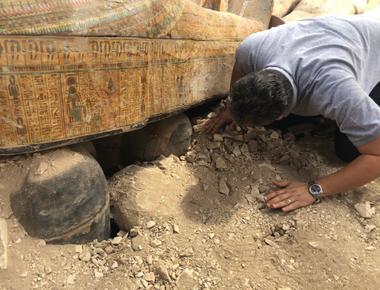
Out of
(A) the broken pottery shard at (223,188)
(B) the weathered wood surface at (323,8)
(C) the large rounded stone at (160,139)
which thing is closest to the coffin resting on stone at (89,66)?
(C) the large rounded stone at (160,139)

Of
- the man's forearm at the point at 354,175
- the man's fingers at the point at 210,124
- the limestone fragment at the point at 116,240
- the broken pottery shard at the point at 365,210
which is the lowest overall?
the limestone fragment at the point at 116,240

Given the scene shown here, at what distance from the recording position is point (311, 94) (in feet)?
6.04

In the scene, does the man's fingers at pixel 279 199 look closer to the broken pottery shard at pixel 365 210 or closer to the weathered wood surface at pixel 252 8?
the broken pottery shard at pixel 365 210

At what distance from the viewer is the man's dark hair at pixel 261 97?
5.62 ft

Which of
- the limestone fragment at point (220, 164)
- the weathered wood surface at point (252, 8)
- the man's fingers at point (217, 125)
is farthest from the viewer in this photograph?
the weathered wood surface at point (252, 8)

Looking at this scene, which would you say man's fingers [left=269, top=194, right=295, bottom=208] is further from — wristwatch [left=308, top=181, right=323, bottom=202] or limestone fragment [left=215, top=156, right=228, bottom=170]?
limestone fragment [left=215, top=156, right=228, bottom=170]

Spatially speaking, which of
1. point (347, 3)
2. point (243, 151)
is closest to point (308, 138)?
point (243, 151)

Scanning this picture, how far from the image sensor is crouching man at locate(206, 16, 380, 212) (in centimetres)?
172

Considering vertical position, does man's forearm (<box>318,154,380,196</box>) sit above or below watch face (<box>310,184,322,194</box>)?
above

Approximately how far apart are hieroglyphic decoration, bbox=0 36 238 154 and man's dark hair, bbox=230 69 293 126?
412 mm

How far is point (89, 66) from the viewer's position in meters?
1.61

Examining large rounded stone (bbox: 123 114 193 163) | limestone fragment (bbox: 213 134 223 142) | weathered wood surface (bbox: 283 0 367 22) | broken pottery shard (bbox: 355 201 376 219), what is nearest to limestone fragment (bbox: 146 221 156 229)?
large rounded stone (bbox: 123 114 193 163)

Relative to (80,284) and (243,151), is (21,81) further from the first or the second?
(243,151)

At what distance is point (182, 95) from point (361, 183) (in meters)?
1.02
